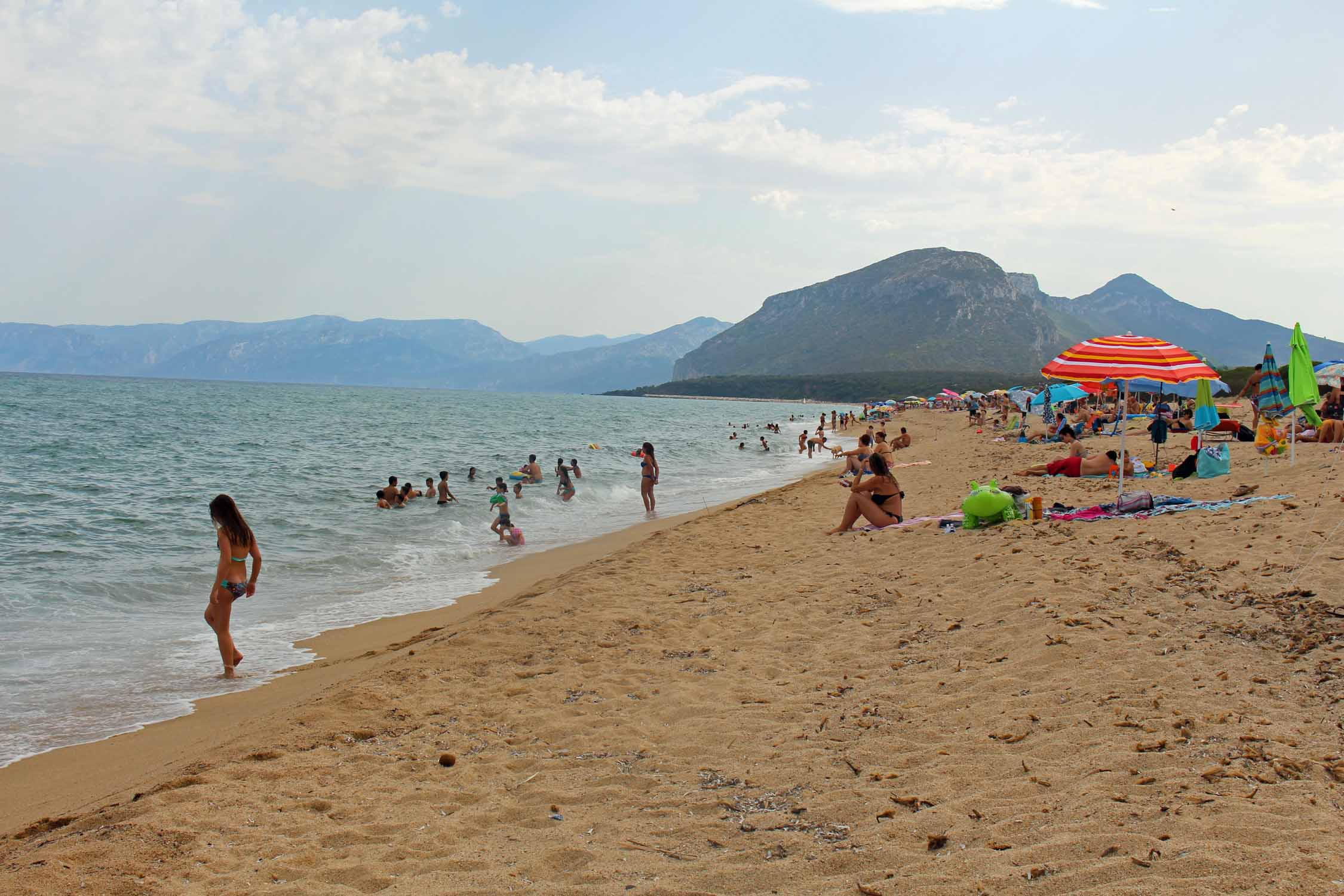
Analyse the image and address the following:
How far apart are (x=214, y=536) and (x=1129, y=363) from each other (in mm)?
13183

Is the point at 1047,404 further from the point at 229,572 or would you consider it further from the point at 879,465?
the point at 229,572

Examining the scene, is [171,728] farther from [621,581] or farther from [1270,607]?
[1270,607]

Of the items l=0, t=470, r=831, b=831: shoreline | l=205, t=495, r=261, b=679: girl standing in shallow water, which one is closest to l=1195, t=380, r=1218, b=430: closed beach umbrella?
l=0, t=470, r=831, b=831: shoreline

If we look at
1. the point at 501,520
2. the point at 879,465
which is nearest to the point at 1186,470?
the point at 879,465

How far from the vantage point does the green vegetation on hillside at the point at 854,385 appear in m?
121

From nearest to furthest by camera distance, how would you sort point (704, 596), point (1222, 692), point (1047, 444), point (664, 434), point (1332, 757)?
point (1332, 757) < point (1222, 692) < point (704, 596) < point (1047, 444) < point (664, 434)

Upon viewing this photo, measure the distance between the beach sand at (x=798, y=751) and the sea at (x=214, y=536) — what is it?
3.93ft

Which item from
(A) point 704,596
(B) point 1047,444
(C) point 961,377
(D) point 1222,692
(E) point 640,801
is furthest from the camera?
(C) point 961,377

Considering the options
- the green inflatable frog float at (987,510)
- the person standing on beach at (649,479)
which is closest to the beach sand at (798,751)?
the green inflatable frog float at (987,510)

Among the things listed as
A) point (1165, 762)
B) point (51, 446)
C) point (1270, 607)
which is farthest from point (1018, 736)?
point (51, 446)

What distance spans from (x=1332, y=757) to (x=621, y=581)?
19.9 feet

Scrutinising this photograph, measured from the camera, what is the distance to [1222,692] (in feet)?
13.0

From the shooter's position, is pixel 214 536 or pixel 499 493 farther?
pixel 499 493

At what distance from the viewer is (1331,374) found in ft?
73.0
